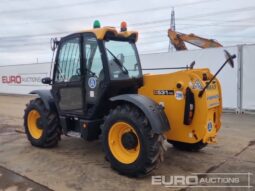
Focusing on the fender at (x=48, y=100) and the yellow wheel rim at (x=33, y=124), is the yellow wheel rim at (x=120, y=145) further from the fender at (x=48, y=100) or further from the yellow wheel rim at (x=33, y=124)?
the yellow wheel rim at (x=33, y=124)

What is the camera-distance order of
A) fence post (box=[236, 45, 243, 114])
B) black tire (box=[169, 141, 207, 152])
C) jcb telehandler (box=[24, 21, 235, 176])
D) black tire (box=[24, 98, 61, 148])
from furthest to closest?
fence post (box=[236, 45, 243, 114]) < black tire (box=[24, 98, 61, 148]) < black tire (box=[169, 141, 207, 152]) < jcb telehandler (box=[24, 21, 235, 176])

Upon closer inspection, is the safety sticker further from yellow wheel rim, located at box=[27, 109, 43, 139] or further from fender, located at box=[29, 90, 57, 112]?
yellow wheel rim, located at box=[27, 109, 43, 139]

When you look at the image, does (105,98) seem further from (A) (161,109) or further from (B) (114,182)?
(B) (114,182)

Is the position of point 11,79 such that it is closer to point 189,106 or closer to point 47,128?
point 47,128

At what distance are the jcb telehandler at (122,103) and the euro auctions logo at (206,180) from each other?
0.29 meters

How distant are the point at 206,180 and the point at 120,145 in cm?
142

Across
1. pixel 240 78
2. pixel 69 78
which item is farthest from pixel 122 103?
pixel 240 78

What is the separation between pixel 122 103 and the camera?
549 centimetres

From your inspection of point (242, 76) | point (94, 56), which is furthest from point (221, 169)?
point (242, 76)

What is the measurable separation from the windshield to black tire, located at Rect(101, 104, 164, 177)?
783 millimetres

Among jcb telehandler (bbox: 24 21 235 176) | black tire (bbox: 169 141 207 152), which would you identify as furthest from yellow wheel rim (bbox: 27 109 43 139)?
black tire (bbox: 169 141 207 152)

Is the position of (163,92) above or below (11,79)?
above

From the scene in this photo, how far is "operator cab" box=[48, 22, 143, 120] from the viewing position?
5.69 meters

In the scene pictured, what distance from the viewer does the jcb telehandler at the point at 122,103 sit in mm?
5035
